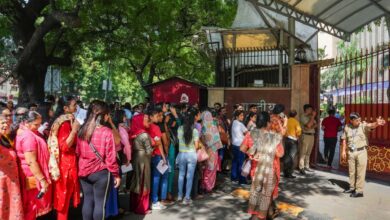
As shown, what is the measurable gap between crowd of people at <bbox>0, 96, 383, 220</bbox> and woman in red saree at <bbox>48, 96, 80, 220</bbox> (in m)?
0.01

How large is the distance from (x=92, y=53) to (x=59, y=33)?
7129 millimetres

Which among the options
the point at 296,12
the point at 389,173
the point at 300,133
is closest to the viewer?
the point at 389,173

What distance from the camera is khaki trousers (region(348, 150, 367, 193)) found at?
7.43 meters

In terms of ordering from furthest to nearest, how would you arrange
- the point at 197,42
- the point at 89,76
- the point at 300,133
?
the point at 89,76 < the point at 197,42 < the point at 300,133

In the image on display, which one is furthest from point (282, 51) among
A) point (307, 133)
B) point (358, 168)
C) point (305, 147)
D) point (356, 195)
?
point (356, 195)

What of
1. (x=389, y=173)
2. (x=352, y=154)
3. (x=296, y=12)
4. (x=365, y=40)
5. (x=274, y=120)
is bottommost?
(x=389, y=173)

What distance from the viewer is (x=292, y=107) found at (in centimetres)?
1139

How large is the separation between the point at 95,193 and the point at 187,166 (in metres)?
2.38

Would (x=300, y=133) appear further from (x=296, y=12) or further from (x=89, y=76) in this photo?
(x=89, y=76)

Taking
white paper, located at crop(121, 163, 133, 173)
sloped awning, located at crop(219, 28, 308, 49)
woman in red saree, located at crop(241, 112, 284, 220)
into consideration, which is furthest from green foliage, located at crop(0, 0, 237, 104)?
woman in red saree, located at crop(241, 112, 284, 220)

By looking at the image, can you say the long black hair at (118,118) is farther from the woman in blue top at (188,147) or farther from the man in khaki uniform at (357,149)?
the man in khaki uniform at (357,149)

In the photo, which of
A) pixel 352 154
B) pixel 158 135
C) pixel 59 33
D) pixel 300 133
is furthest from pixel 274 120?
pixel 59 33

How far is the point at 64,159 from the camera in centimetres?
490

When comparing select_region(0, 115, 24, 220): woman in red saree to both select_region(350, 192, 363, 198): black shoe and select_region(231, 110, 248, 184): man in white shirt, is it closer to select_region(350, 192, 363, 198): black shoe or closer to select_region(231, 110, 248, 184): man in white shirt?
select_region(231, 110, 248, 184): man in white shirt
